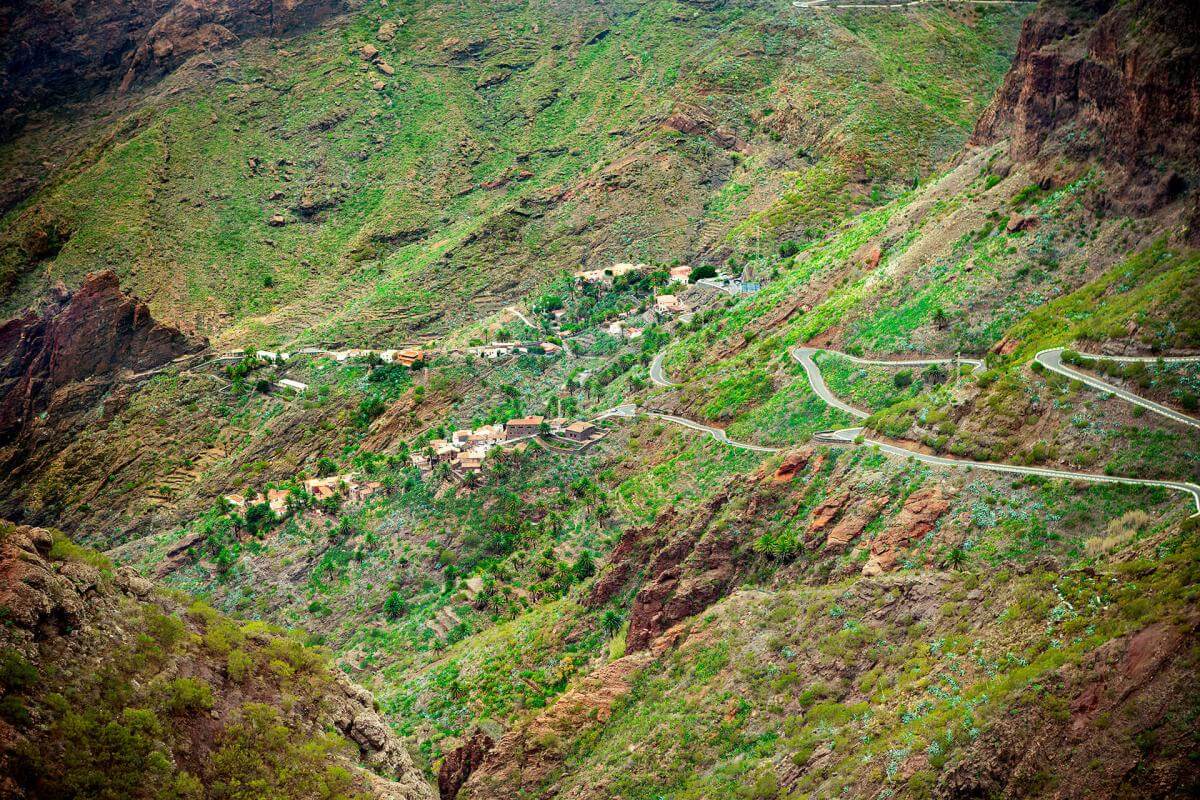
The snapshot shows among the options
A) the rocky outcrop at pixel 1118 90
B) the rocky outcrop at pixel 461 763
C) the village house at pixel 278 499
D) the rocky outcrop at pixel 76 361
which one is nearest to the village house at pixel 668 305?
the rocky outcrop at pixel 1118 90

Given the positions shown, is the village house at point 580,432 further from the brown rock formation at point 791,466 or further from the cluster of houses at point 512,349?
the brown rock formation at point 791,466

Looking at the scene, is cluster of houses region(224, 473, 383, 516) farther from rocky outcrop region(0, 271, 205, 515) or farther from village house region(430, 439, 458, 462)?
rocky outcrop region(0, 271, 205, 515)

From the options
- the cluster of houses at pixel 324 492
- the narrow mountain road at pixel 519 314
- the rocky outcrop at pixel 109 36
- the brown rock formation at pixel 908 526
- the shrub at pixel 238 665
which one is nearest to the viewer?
the brown rock formation at pixel 908 526

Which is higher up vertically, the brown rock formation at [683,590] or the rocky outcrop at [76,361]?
the brown rock formation at [683,590]

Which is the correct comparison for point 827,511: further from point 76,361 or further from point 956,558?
point 76,361

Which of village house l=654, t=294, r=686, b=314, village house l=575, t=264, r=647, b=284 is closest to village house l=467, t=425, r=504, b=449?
village house l=654, t=294, r=686, b=314

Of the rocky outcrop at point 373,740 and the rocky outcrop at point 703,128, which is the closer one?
the rocky outcrop at point 373,740

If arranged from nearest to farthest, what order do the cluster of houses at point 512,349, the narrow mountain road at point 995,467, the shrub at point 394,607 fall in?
the narrow mountain road at point 995,467, the shrub at point 394,607, the cluster of houses at point 512,349
